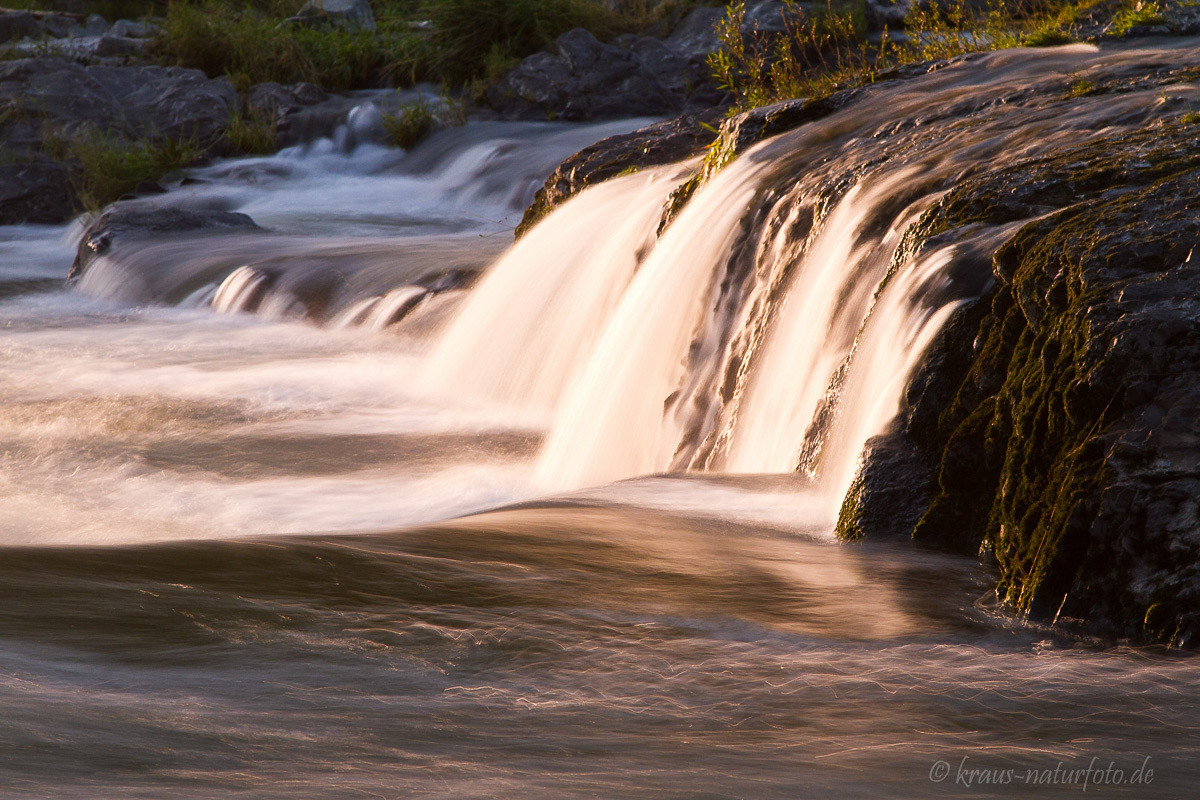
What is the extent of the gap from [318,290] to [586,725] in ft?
24.3

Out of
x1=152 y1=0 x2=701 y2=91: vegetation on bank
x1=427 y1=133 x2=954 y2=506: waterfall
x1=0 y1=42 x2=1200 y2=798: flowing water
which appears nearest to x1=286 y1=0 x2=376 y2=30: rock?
x1=152 y1=0 x2=701 y2=91: vegetation on bank

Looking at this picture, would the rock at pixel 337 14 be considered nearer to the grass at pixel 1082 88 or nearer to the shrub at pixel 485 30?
the shrub at pixel 485 30

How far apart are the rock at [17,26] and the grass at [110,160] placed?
7.67 metres

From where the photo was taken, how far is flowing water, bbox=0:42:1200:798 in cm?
179

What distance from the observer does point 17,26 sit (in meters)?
22.1

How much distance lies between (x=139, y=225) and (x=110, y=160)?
3016mm

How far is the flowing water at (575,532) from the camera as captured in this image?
1.79 metres

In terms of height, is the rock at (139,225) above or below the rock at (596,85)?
below

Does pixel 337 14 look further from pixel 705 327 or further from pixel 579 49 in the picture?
pixel 705 327

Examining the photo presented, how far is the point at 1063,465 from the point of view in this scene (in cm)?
268

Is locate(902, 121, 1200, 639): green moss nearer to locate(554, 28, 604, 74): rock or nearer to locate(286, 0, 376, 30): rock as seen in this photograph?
locate(554, 28, 604, 74): rock

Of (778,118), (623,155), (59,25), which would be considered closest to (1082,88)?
(778,118)

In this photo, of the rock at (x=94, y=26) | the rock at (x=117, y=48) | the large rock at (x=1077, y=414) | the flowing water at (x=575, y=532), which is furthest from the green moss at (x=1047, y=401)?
the rock at (x=94, y=26)

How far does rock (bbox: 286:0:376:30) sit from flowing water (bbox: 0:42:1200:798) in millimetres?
12828
